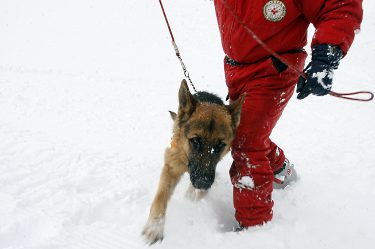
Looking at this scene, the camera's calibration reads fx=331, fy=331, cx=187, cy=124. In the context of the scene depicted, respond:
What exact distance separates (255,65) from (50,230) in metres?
2.29

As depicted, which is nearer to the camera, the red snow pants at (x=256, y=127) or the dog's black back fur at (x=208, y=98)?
the red snow pants at (x=256, y=127)

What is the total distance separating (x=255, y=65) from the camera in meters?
2.96

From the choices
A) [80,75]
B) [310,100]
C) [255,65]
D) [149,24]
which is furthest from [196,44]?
[255,65]

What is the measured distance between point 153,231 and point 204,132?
982 millimetres

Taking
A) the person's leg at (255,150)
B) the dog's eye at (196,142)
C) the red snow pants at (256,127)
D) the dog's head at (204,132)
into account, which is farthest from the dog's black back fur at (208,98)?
the dog's eye at (196,142)

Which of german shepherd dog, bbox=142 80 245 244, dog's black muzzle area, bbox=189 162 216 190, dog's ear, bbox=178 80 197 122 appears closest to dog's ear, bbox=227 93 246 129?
german shepherd dog, bbox=142 80 245 244

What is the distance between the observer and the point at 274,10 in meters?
2.67

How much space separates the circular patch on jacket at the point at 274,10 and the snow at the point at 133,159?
189 centimetres

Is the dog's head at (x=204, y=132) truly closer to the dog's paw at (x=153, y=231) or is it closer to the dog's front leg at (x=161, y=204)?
the dog's front leg at (x=161, y=204)

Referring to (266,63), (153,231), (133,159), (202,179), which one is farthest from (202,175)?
(133,159)

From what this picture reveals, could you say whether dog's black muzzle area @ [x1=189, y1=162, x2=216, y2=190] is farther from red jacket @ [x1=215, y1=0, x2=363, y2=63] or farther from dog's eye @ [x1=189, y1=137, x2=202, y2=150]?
red jacket @ [x1=215, y1=0, x2=363, y2=63]

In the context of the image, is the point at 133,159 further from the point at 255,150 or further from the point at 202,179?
the point at 255,150

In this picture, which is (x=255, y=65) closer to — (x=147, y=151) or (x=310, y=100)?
(x=147, y=151)

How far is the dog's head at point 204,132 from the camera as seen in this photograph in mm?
2957
